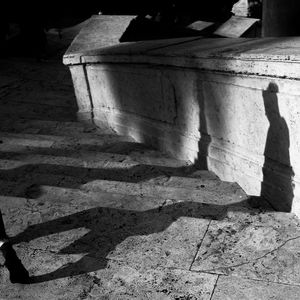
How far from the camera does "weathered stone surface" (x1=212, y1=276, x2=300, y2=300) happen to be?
2.27 m

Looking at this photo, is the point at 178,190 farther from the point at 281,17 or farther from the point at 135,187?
the point at 281,17

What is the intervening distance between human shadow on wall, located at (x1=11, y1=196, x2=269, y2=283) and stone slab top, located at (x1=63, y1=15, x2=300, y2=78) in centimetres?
110

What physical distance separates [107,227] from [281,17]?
189 inches

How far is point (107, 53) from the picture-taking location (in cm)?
486

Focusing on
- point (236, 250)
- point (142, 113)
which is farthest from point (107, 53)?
point (236, 250)

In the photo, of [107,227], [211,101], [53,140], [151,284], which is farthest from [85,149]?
[151,284]

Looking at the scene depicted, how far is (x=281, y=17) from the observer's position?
20.6 feet

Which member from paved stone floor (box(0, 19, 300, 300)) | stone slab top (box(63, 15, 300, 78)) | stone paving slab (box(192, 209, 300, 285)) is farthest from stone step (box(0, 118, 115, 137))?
stone paving slab (box(192, 209, 300, 285))

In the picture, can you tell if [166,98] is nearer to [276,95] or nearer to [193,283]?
[276,95]

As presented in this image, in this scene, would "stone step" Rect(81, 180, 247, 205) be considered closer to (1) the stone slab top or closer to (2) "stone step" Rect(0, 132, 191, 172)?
(2) "stone step" Rect(0, 132, 191, 172)

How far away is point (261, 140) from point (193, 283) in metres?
1.36

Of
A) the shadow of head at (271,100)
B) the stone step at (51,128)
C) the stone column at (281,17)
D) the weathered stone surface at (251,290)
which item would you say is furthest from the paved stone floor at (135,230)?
the stone column at (281,17)

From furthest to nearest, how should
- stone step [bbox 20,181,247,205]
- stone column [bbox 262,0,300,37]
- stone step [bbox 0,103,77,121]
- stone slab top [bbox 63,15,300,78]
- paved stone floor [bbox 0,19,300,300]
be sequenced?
stone column [bbox 262,0,300,37], stone step [bbox 0,103,77,121], stone step [bbox 20,181,247,205], stone slab top [bbox 63,15,300,78], paved stone floor [bbox 0,19,300,300]

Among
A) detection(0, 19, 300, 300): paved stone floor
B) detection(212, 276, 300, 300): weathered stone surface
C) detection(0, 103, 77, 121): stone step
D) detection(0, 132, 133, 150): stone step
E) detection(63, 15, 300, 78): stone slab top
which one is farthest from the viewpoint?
detection(0, 103, 77, 121): stone step
